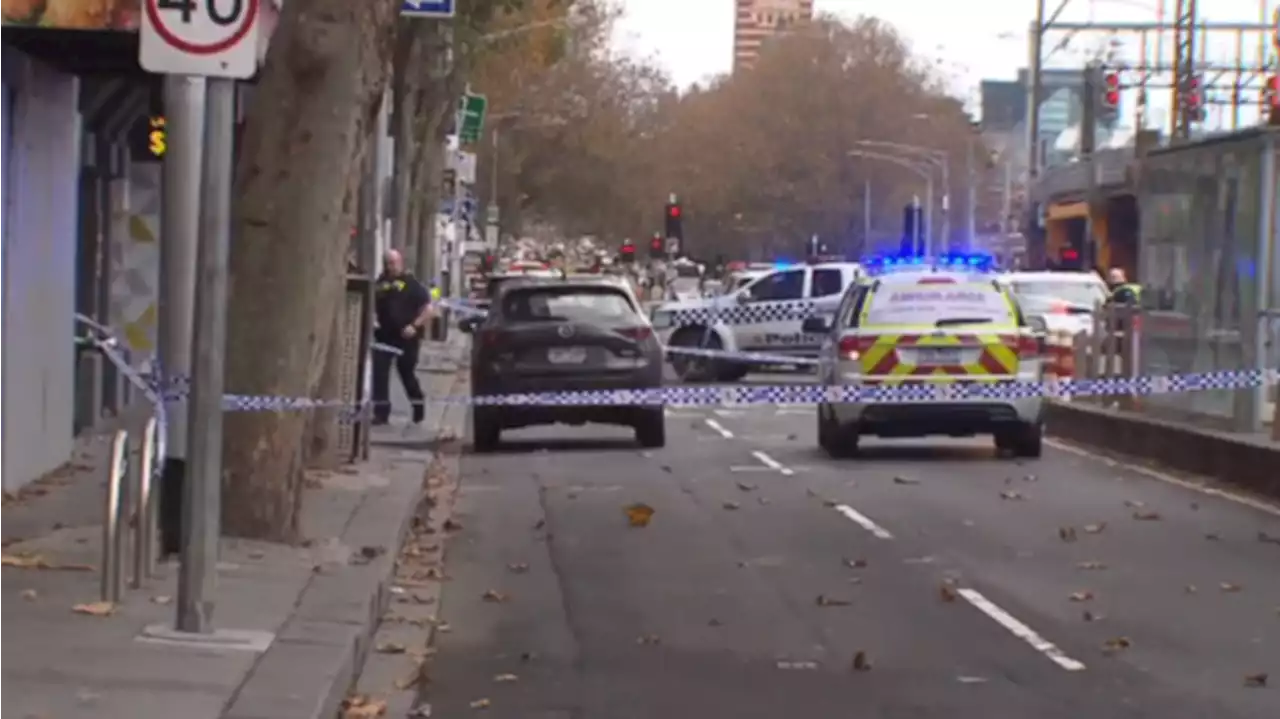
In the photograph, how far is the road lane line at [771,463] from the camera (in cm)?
2014

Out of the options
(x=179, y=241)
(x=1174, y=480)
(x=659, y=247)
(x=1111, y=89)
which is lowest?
(x=1174, y=480)

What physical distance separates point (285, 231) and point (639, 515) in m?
4.52

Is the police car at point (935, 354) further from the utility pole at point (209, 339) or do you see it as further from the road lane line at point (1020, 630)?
the utility pole at point (209, 339)

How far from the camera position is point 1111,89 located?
2172 inches

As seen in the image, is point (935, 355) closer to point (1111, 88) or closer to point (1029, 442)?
point (1029, 442)

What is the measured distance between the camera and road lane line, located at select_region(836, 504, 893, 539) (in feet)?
49.9

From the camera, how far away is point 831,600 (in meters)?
12.2

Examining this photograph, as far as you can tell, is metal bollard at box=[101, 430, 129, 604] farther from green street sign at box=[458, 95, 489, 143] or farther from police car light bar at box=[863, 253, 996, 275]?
green street sign at box=[458, 95, 489, 143]

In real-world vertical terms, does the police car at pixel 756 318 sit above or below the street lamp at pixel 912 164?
below

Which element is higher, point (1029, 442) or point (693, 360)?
point (693, 360)

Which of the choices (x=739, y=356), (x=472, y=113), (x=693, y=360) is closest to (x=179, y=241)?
(x=739, y=356)

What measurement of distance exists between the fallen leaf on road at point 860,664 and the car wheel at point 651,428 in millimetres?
11638

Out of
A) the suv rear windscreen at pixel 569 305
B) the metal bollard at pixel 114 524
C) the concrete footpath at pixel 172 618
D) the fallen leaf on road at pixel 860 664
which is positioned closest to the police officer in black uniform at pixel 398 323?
the suv rear windscreen at pixel 569 305

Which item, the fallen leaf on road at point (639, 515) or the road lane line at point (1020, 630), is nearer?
the road lane line at point (1020, 630)
